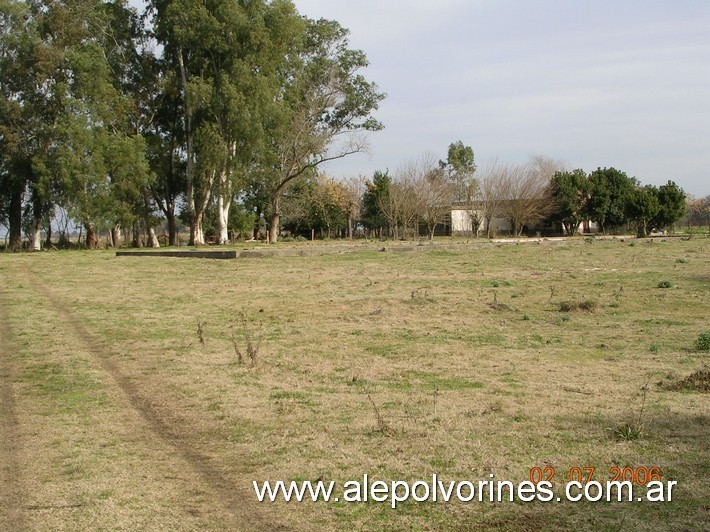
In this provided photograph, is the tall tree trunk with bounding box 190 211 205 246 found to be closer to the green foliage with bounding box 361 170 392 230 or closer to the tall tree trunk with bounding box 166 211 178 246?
the tall tree trunk with bounding box 166 211 178 246

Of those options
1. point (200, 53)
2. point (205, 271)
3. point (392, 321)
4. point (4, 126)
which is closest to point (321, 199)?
point (200, 53)

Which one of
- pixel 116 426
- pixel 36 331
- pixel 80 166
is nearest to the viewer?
pixel 116 426

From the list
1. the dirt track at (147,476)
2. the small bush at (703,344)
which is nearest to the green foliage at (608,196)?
the small bush at (703,344)

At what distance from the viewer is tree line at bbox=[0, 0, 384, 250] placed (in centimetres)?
3909

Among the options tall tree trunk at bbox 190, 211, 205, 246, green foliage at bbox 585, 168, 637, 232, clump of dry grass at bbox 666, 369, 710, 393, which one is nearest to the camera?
clump of dry grass at bbox 666, 369, 710, 393

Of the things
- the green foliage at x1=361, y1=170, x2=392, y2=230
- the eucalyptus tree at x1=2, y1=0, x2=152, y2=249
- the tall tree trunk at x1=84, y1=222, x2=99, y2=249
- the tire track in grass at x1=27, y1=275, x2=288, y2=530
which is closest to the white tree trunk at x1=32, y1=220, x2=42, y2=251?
the eucalyptus tree at x1=2, y1=0, x2=152, y2=249

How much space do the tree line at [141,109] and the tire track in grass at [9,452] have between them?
102 ft

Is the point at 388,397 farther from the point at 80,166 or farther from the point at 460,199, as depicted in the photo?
the point at 460,199

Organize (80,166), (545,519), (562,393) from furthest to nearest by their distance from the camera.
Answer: (80,166), (562,393), (545,519)

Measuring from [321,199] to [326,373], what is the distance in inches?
2172

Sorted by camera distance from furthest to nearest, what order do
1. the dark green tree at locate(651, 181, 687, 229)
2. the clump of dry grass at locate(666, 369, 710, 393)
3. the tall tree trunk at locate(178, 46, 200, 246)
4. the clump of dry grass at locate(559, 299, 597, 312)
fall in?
the dark green tree at locate(651, 181, 687, 229) → the tall tree trunk at locate(178, 46, 200, 246) → the clump of dry grass at locate(559, 299, 597, 312) → the clump of dry grass at locate(666, 369, 710, 393)

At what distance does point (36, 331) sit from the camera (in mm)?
11273
